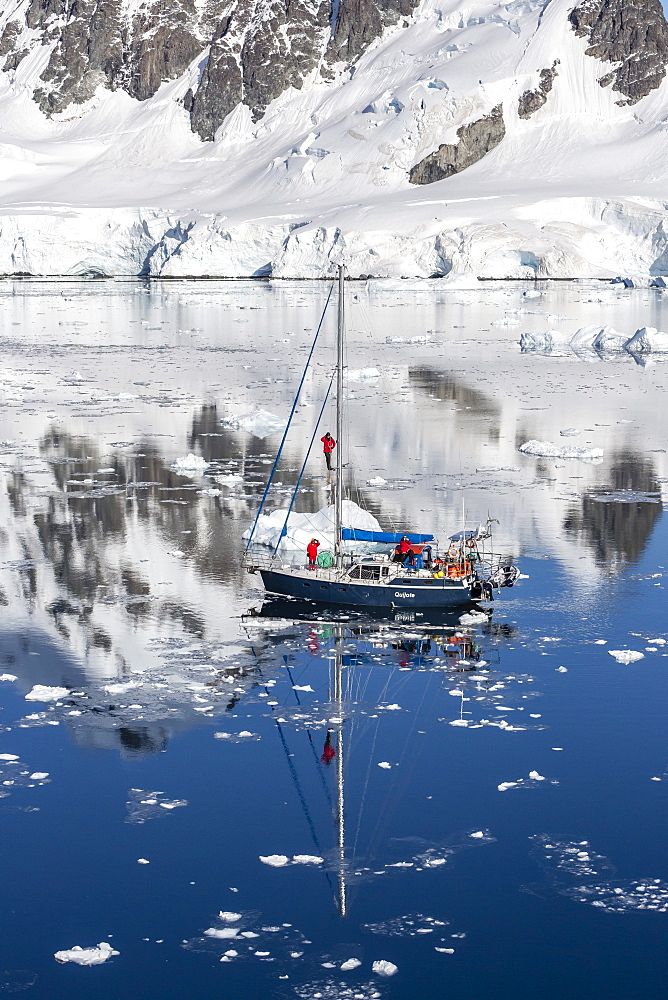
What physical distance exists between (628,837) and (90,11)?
181 metres

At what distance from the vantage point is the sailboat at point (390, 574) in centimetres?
1638

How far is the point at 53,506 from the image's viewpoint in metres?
21.6

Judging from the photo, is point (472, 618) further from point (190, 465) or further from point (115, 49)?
point (115, 49)

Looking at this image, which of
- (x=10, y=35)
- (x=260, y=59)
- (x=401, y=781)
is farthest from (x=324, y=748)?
(x=10, y=35)

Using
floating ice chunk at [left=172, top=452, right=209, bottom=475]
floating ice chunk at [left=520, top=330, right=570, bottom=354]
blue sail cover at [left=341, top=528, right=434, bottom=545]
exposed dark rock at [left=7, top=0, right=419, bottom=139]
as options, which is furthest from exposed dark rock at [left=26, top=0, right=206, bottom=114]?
blue sail cover at [left=341, top=528, right=434, bottom=545]

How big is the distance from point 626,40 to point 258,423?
427 ft

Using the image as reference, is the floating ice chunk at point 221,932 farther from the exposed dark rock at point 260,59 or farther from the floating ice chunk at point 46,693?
the exposed dark rock at point 260,59

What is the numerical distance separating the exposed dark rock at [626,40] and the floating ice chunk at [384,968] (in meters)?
146

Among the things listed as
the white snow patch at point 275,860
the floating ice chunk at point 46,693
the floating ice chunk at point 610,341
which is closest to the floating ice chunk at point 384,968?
the white snow patch at point 275,860

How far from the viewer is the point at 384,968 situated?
340 inches

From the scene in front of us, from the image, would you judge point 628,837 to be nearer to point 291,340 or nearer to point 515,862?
point 515,862

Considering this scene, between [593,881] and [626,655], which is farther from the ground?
[626,655]

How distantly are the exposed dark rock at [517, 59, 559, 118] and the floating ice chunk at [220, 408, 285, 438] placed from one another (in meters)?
118

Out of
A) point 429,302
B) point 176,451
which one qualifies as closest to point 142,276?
point 429,302
